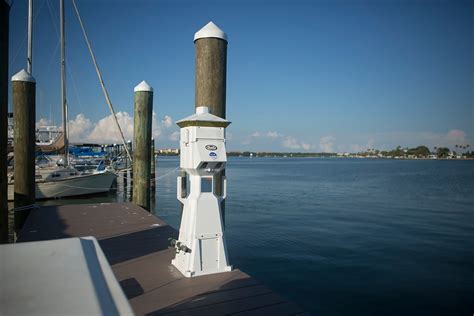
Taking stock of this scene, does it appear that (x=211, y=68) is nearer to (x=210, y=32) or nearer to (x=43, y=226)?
(x=210, y=32)

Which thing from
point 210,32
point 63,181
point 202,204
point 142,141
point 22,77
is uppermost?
point 22,77

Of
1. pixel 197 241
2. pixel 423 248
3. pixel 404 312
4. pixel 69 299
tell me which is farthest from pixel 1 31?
pixel 423 248

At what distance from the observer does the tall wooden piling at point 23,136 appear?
902 centimetres

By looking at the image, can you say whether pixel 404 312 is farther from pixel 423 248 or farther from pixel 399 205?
pixel 399 205

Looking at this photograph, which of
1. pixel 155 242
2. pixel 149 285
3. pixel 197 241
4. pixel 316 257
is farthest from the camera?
pixel 316 257

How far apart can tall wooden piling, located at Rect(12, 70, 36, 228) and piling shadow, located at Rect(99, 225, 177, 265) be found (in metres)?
4.48

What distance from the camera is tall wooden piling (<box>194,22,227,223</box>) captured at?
5242mm

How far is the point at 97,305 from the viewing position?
1298 millimetres

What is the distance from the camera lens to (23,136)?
920 centimetres

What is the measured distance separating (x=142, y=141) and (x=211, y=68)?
559 centimetres

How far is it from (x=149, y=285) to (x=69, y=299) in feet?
10.0

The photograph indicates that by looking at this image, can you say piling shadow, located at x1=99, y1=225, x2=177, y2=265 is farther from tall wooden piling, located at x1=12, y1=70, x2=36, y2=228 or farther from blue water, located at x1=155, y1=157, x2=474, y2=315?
tall wooden piling, located at x1=12, y1=70, x2=36, y2=228

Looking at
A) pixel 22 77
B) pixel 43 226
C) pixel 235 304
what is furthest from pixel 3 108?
pixel 22 77

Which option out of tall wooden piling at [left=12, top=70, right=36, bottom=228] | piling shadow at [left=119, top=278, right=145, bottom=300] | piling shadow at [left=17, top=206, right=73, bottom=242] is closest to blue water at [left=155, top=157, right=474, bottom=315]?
piling shadow at [left=17, top=206, right=73, bottom=242]
